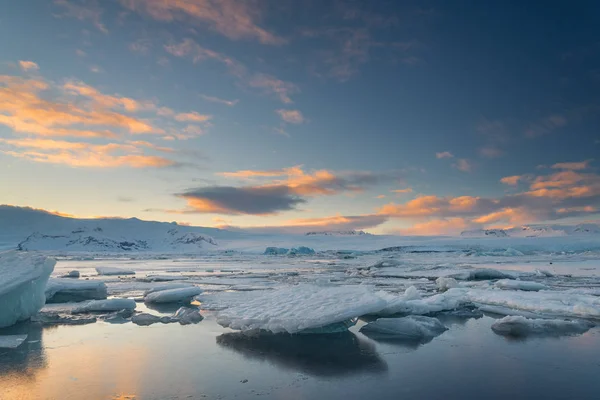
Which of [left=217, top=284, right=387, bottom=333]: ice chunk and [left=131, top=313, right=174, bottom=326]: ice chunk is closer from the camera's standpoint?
[left=217, top=284, right=387, bottom=333]: ice chunk

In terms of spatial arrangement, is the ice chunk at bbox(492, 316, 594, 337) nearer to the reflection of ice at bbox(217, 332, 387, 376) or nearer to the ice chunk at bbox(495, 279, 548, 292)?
the reflection of ice at bbox(217, 332, 387, 376)

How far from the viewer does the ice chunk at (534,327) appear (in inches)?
292

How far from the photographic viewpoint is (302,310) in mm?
7113

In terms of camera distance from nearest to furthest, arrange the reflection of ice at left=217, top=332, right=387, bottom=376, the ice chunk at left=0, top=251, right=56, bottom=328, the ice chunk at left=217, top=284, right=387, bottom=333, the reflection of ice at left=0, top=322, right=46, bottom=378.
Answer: the reflection of ice at left=0, top=322, right=46, bottom=378, the reflection of ice at left=217, top=332, right=387, bottom=376, the ice chunk at left=217, top=284, right=387, bottom=333, the ice chunk at left=0, top=251, right=56, bottom=328

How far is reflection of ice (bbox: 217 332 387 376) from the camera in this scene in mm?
5363

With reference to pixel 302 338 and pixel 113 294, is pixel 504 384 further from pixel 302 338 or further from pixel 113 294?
pixel 113 294

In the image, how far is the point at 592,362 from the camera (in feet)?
Result: 18.1

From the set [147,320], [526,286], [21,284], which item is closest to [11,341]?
[21,284]

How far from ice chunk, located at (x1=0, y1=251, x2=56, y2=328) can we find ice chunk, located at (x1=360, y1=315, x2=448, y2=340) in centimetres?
684

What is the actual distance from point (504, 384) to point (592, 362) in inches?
70.4

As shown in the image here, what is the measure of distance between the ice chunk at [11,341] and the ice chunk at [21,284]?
1016mm

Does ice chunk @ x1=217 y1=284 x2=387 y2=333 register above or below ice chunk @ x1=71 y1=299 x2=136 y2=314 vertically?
above

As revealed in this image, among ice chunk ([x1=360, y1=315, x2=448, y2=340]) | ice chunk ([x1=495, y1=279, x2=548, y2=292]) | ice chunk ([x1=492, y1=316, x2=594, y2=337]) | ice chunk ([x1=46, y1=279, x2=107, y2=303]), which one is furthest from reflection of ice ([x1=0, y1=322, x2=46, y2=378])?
ice chunk ([x1=495, y1=279, x2=548, y2=292])

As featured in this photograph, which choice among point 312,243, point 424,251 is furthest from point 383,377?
point 312,243
